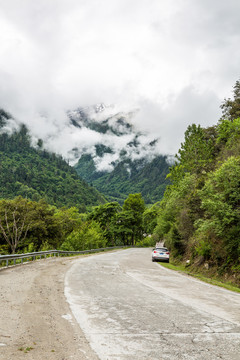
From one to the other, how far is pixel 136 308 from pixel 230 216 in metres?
9.06

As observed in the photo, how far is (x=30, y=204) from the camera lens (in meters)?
42.9

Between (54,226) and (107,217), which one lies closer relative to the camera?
(54,226)

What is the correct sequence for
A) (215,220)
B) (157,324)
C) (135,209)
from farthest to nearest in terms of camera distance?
(135,209), (215,220), (157,324)

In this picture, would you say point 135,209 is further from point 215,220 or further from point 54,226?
point 215,220

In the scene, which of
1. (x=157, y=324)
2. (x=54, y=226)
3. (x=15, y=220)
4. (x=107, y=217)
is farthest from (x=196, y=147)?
(x=107, y=217)

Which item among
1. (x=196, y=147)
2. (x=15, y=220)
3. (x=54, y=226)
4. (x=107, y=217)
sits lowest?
(x=54, y=226)

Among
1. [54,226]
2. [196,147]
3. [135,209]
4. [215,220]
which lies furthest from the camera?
[135,209]

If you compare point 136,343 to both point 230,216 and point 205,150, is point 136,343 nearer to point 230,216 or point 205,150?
point 230,216

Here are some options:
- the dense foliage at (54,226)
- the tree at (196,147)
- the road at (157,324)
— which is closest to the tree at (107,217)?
the dense foliage at (54,226)

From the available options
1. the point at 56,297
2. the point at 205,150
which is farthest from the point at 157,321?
the point at 205,150

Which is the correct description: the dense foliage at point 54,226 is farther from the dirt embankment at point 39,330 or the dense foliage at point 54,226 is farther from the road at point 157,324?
the road at point 157,324

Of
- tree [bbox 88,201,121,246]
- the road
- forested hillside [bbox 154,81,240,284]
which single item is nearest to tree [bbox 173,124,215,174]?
forested hillside [bbox 154,81,240,284]

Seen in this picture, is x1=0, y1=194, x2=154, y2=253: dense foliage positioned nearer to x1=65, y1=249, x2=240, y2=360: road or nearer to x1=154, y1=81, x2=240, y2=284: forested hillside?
x1=154, y1=81, x2=240, y2=284: forested hillside

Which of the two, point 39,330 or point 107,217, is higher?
point 107,217
